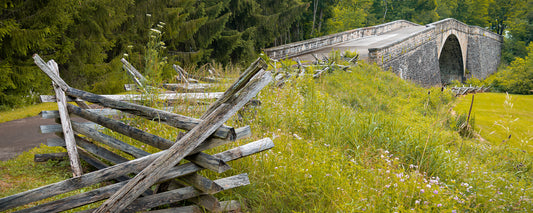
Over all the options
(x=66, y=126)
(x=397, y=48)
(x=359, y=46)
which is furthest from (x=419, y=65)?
(x=66, y=126)

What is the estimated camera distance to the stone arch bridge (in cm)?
2071

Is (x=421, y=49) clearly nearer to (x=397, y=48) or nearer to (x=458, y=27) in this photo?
(x=397, y=48)

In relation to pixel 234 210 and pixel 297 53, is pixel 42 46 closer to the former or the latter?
pixel 234 210

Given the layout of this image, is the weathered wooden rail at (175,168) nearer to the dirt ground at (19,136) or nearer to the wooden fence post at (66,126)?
the wooden fence post at (66,126)

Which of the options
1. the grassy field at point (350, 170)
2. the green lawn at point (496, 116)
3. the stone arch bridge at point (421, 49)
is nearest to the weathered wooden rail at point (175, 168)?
the grassy field at point (350, 170)

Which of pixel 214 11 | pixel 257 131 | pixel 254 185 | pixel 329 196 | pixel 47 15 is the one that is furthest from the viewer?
pixel 214 11

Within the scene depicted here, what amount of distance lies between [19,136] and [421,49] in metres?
24.7

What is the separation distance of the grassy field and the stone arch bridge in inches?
239

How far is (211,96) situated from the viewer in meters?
5.48

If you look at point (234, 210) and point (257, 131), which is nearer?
point (234, 210)

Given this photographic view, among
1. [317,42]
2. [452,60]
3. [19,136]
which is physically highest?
[317,42]

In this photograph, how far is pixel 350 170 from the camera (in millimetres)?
3557

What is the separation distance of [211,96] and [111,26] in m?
9.20

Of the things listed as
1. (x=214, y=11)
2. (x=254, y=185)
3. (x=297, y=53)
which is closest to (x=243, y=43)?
(x=214, y=11)
